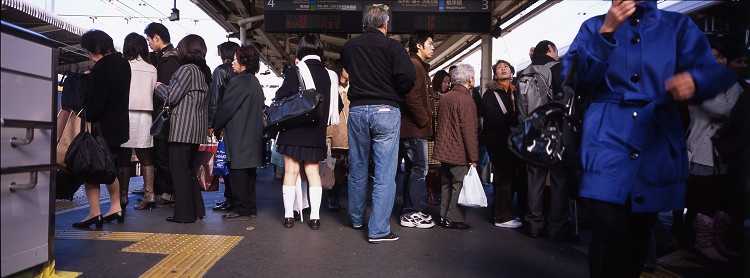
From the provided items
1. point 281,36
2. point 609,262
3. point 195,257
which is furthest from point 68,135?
point 281,36

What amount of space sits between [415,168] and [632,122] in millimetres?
3017

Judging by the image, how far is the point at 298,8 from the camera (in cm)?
794

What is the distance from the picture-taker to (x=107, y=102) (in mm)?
4211

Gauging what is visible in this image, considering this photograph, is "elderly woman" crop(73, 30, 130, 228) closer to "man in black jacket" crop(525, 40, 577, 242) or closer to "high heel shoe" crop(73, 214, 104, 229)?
"high heel shoe" crop(73, 214, 104, 229)

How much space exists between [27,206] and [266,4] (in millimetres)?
6210

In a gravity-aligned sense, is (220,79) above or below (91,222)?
above

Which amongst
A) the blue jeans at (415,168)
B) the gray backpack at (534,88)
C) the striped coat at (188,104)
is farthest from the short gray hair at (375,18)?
the striped coat at (188,104)

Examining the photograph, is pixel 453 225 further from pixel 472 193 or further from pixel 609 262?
pixel 609 262

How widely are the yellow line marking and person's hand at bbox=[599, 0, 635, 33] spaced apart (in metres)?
2.53

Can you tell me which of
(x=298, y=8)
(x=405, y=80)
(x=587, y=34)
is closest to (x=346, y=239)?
(x=405, y=80)

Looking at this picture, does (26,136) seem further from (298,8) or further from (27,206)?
(298,8)

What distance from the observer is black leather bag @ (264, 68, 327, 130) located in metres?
4.01

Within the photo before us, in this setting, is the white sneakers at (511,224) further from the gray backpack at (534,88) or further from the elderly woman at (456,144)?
the gray backpack at (534,88)

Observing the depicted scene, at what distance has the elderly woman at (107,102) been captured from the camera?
4.10m
